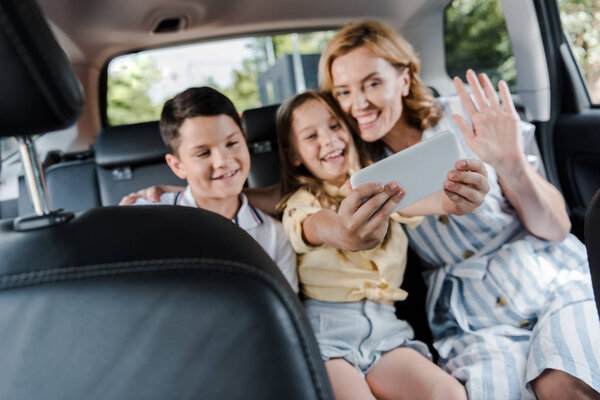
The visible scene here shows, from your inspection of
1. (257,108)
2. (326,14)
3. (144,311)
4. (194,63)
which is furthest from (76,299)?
(326,14)

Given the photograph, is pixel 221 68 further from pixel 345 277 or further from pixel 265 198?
pixel 345 277

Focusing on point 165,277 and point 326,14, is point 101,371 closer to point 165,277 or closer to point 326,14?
point 165,277

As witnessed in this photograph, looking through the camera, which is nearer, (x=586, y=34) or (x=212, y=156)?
(x=212, y=156)

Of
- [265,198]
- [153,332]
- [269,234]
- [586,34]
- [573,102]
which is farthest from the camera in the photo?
[573,102]

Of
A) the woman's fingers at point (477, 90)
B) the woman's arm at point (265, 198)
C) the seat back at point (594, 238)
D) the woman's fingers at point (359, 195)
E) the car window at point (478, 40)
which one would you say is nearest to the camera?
the seat back at point (594, 238)

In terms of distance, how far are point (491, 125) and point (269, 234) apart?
0.55 metres

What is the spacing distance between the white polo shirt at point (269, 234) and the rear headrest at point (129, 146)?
539 mm

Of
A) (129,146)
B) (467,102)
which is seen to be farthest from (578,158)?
(129,146)

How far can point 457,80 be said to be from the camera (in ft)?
3.75

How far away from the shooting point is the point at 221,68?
6.79ft

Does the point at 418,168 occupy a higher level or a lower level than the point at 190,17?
lower

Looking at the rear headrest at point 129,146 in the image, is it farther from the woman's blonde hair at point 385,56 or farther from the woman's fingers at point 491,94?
the woman's fingers at point 491,94

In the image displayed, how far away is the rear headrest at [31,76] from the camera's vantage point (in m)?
0.51

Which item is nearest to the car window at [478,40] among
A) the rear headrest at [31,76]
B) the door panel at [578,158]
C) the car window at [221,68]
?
the door panel at [578,158]
